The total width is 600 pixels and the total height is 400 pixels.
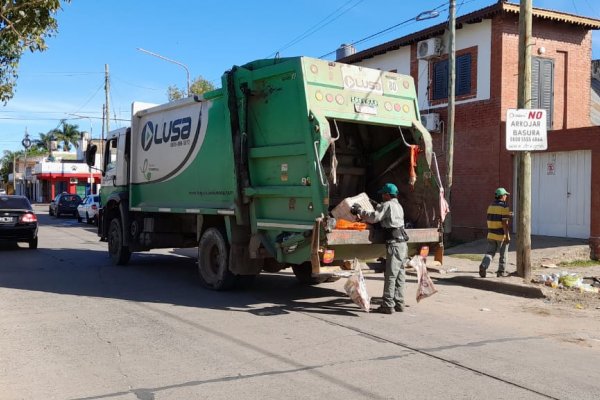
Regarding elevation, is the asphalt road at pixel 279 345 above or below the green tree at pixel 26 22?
below

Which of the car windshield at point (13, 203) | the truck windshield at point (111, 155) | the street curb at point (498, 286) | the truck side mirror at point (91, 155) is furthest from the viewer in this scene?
the car windshield at point (13, 203)

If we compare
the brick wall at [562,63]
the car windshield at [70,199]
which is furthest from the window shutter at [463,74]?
the car windshield at [70,199]

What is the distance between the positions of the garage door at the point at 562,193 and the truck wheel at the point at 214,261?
9594 mm

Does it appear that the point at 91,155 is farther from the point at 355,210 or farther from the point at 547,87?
the point at 547,87

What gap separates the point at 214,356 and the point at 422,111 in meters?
14.7

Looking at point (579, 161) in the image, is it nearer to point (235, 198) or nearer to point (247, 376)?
point (235, 198)

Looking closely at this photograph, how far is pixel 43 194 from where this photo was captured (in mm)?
68125

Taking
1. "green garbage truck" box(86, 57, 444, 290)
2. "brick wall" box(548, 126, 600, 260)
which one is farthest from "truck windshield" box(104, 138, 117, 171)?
"brick wall" box(548, 126, 600, 260)

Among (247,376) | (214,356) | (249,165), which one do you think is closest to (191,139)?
(249,165)

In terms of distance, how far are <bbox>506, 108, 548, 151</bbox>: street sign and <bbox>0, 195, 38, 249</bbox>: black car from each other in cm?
1266

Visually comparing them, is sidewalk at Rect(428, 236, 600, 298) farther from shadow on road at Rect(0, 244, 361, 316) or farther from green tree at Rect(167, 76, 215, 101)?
green tree at Rect(167, 76, 215, 101)

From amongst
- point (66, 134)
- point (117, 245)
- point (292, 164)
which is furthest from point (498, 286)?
point (66, 134)

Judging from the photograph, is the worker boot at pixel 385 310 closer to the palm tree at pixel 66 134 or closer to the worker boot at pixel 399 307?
the worker boot at pixel 399 307

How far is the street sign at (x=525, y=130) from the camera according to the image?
10.7 meters
